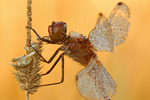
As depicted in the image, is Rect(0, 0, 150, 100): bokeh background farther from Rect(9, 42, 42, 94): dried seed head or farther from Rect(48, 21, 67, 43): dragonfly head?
Result: Rect(9, 42, 42, 94): dried seed head

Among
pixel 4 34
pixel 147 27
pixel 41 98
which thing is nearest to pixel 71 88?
pixel 41 98

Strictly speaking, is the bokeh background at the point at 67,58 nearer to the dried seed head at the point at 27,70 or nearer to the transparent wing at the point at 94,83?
the transparent wing at the point at 94,83

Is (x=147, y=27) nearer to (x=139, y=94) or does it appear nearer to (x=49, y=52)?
(x=139, y=94)

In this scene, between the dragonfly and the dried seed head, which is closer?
the dried seed head

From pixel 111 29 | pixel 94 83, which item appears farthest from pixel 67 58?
pixel 111 29

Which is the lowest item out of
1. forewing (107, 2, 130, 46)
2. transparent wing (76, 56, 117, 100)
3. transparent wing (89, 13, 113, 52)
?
transparent wing (76, 56, 117, 100)

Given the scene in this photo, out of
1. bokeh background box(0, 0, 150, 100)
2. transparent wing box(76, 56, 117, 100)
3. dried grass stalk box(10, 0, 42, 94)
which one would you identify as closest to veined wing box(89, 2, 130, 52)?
transparent wing box(76, 56, 117, 100)

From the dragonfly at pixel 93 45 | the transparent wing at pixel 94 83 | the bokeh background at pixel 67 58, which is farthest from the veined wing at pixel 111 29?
the bokeh background at pixel 67 58
